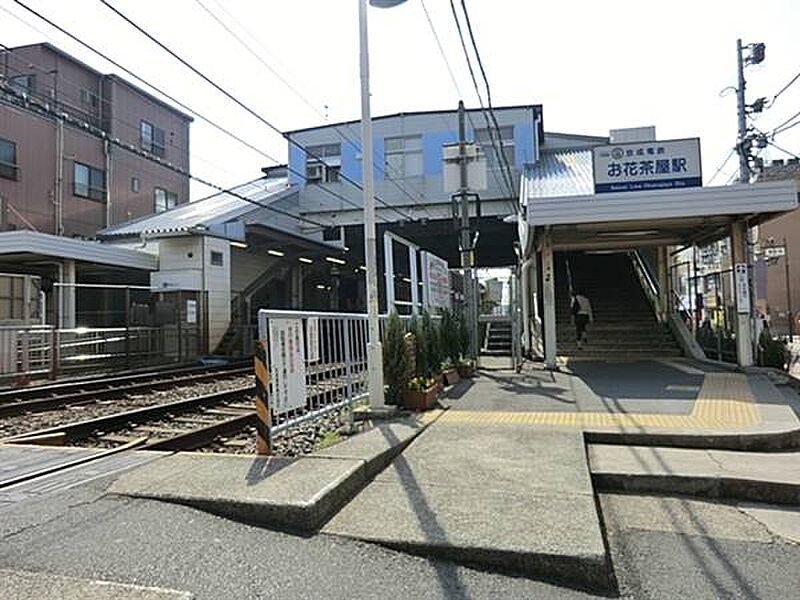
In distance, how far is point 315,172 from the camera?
27.4m

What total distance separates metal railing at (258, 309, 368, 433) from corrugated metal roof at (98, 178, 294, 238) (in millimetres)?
13214

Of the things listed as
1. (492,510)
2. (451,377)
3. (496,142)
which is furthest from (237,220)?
(492,510)

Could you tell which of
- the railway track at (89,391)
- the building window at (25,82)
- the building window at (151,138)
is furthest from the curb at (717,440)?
the building window at (151,138)

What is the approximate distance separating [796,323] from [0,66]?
40312 millimetres

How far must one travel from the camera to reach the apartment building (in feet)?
79.8

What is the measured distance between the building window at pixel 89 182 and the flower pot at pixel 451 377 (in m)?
23.0

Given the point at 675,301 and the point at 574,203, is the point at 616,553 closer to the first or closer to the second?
the point at 574,203

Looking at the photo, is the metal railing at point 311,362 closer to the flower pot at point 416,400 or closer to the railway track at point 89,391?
the flower pot at point 416,400

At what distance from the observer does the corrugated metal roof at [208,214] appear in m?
20.7

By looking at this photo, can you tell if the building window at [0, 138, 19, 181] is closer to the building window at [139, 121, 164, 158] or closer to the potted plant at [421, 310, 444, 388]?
the building window at [139, 121, 164, 158]

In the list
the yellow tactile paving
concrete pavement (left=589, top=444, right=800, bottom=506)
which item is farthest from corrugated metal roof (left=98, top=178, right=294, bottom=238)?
concrete pavement (left=589, top=444, right=800, bottom=506)

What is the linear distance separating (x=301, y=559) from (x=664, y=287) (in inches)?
637

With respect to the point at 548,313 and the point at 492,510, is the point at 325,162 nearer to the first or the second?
the point at 548,313

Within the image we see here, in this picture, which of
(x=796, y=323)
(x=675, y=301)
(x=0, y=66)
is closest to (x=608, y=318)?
(x=675, y=301)
